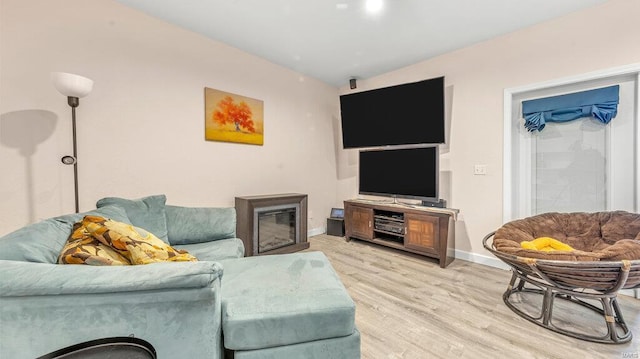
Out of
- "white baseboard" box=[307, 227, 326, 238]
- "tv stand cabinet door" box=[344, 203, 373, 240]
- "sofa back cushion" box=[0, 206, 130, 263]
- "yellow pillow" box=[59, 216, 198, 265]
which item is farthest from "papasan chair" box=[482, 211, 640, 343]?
"white baseboard" box=[307, 227, 326, 238]

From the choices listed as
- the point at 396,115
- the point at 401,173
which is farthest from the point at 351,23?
the point at 401,173

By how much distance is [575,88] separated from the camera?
7.91 feet

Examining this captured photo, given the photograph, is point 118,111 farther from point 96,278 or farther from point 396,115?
point 396,115

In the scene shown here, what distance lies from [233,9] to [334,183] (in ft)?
9.40

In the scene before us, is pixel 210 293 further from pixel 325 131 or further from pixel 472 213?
pixel 325 131

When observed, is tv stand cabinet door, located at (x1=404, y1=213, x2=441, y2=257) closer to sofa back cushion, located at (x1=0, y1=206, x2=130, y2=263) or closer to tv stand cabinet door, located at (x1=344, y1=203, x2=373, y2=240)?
tv stand cabinet door, located at (x1=344, y1=203, x2=373, y2=240)

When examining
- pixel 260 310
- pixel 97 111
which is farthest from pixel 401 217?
pixel 97 111

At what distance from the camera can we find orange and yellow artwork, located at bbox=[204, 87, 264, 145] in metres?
2.87

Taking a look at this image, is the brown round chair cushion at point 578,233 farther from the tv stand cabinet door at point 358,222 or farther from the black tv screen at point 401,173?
the tv stand cabinet door at point 358,222

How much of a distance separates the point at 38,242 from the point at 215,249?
1035mm

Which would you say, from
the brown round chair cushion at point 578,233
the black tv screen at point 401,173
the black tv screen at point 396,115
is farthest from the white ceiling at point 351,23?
the brown round chair cushion at point 578,233

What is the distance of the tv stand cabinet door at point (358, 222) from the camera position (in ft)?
11.2

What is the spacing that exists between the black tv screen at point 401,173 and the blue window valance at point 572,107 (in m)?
0.97

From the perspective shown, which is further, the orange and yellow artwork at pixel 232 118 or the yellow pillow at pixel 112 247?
the orange and yellow artwork at pixel 232 118
